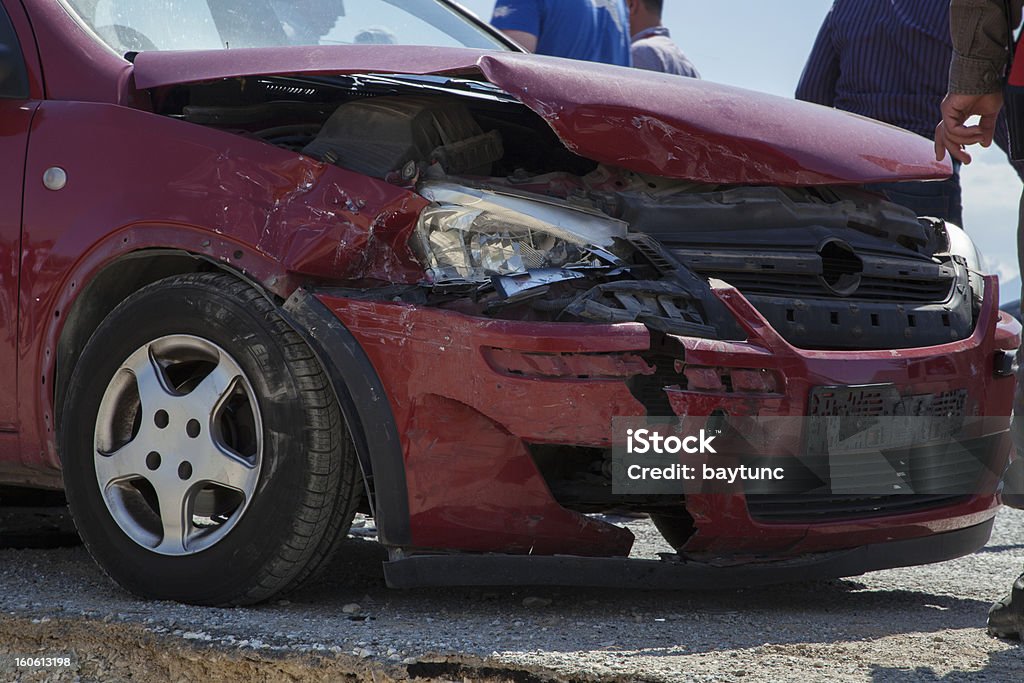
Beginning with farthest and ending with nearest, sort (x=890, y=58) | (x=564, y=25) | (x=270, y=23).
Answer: (x=564, y=25), (x=890, y=58), (x=270, y=23)

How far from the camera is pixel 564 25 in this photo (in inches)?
203

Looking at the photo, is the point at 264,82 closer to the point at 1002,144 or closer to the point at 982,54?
the point at 982,54

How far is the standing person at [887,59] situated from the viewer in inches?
178

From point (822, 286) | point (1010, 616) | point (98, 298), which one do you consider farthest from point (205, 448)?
point (1010, 616)

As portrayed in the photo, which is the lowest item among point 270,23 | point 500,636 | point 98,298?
point 500,636

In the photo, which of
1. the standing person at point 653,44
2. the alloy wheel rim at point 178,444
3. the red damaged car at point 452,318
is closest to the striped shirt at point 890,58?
the standing person at point 653,44

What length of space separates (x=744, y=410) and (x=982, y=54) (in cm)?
98

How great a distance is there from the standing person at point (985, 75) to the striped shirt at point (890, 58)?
1799 millimetres

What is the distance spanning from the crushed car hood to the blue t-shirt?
82.1 inches

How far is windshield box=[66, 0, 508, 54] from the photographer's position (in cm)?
337

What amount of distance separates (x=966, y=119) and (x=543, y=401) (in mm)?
1217

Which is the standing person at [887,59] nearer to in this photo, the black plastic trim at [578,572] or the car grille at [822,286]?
the car grille at [822,286]

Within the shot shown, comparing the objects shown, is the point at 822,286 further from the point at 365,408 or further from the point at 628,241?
the point at 365,408

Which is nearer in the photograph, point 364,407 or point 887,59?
point 364,407
